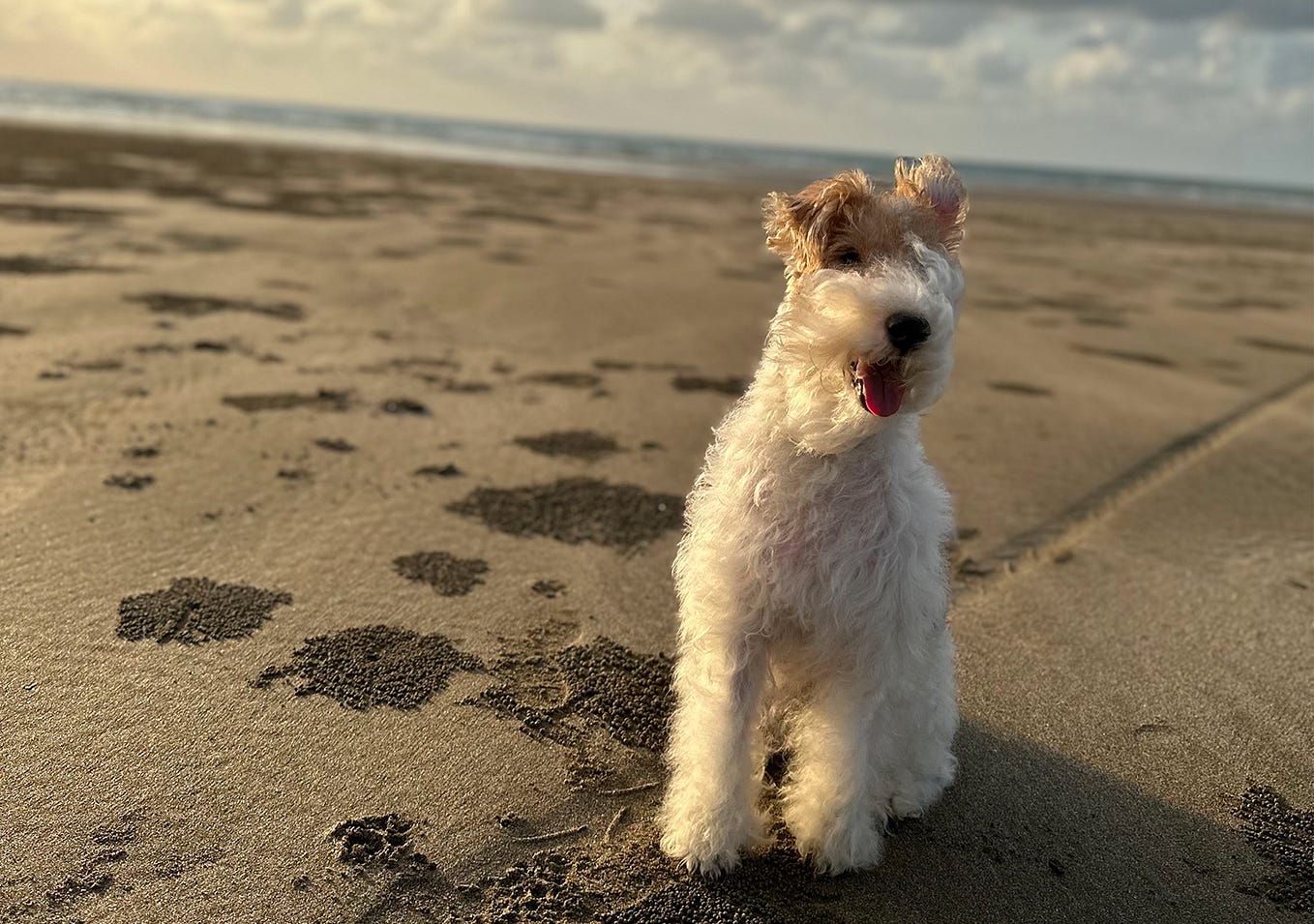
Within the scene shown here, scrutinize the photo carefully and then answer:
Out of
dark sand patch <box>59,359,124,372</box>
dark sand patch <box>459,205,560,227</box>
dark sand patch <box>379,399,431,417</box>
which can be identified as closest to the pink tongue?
dark sand patch <box>379,399,431,417</box>

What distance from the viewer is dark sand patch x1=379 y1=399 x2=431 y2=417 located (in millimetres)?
7055

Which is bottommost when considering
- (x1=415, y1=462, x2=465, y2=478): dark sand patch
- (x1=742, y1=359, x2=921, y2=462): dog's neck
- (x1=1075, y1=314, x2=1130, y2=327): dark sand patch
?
(x1=415, y1=462, x2=465, y2=478): dark sand patch

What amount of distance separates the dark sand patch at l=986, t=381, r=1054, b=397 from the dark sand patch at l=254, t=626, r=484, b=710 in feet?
20.3

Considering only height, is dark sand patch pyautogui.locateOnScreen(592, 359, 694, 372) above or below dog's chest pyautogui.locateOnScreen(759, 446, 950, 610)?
below

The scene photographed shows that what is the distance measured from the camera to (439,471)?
6.13 meters

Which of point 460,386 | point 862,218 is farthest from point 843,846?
point 460,386

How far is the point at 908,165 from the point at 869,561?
129 cm

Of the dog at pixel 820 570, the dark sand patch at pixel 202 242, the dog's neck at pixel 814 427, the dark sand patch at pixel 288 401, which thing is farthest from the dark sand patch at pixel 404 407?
the dark sand patch at pixel 202 242

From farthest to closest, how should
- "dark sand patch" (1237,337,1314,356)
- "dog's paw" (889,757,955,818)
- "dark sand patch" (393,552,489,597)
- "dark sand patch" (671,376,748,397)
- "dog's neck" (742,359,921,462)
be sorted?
"dark sand patch" (1237,337,1314,356)
"dark sand patch" (671,376,748,397)
"dark sand patch" (393,552,489,597)
"dog's paw" (889,757,955,818)
"dog's neck" (742,359,921,462)

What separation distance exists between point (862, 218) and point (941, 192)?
358 mm

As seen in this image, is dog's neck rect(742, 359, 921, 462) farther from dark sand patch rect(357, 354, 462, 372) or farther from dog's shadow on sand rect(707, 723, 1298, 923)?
dark sand patch rect(357, 354, 462, 372)

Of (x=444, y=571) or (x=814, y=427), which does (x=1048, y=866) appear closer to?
(x=814, y=427)

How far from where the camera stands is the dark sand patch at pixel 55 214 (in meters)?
12.9

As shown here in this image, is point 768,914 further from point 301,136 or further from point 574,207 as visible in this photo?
point 301,136
